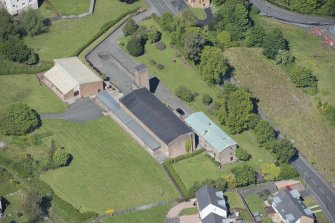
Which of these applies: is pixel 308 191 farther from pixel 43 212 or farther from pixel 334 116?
pixel 43 212

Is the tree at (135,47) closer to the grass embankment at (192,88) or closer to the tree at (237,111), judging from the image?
the grass embankment at (192,88)

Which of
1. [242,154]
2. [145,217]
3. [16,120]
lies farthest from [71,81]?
[242,154]

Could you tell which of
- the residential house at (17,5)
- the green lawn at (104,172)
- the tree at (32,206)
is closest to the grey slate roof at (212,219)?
the green lawn at (104,172)

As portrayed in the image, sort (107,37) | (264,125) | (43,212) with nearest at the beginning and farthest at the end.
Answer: (43,212) < (264,125) < (107,37)

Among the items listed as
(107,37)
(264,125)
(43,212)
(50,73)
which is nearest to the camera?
(43,212)

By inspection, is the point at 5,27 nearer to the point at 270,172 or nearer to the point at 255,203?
the point at 270,172

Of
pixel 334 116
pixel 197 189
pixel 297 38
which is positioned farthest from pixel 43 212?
pixel 297 38
